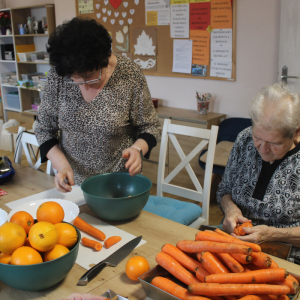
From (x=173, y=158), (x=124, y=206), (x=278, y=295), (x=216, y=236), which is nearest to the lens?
(x=278, y=295)

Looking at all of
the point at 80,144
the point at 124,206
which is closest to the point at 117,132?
the point at 80,144

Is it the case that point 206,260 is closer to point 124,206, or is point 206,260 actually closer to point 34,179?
point 124,206

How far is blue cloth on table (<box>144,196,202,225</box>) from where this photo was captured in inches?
69.1

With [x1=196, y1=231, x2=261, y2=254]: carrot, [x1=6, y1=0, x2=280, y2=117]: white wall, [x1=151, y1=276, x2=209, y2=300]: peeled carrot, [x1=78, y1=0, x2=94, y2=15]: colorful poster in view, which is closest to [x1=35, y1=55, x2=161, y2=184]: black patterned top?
[x1=196, y1=231, x2=261, y2=254]: carrot

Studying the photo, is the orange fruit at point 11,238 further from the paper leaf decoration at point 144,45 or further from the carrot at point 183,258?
the paper leaf decoration at point 144,45

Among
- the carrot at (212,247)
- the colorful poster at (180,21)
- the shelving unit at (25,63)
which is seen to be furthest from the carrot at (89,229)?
the shelving unit at (25,63)

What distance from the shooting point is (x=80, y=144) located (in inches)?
61.5

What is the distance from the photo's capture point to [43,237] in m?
0.80

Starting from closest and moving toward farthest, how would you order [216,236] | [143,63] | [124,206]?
[216,236] < [124,206] < [143,63]

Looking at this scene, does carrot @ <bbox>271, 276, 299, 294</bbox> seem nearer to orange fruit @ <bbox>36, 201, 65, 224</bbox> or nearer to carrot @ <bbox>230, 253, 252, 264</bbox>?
carrot @ <bbox>230, 253, 252, 264</bbox>

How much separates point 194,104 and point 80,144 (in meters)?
2.30

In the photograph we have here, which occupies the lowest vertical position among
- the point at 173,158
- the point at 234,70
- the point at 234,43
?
the point at 173,158

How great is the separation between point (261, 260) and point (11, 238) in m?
0.64

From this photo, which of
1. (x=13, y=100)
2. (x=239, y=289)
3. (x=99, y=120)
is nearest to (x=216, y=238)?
(x=239, y=289)
